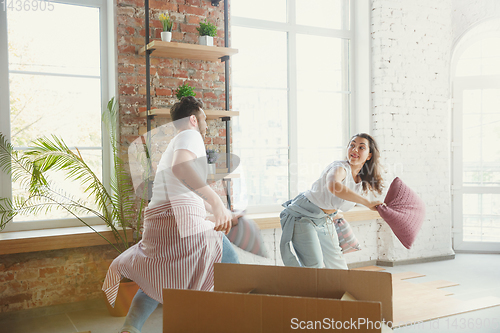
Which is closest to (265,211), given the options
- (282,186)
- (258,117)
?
(282,186)

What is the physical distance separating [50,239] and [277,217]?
75.5 inches

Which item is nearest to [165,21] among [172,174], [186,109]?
[186,109]

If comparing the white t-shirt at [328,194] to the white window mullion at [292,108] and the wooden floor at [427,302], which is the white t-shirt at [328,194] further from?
the white window mullion at [292,108]

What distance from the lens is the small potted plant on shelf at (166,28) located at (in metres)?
3.32

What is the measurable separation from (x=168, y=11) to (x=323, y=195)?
2111 mm

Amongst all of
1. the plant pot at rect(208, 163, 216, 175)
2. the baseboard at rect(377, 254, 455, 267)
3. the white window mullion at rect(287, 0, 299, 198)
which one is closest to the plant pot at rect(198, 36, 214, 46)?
the plant pot at rect(208, 163, 216, 175)

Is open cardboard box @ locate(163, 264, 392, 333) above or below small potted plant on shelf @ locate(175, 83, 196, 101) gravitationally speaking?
below

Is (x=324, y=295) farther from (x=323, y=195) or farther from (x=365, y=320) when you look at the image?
(x=323, y=195)

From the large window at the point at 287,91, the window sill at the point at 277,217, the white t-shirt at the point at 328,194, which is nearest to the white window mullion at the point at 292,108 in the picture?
the large window at the point at 287,91

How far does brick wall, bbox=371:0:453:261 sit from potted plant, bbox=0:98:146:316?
273cm

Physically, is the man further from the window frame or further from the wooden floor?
the window frame

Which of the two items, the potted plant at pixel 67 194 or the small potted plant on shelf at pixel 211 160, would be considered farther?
the small potted plant on shelf at pixel 211 160

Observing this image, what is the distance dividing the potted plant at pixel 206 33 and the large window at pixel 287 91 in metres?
0.59

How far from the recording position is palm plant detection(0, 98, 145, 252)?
9.94 feet
